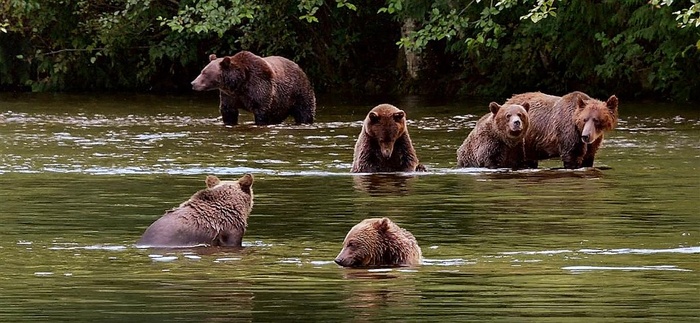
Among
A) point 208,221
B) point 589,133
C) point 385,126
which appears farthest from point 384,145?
point 208,221

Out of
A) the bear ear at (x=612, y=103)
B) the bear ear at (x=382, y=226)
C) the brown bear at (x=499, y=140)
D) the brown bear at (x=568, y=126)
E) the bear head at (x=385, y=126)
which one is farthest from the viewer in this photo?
the bear ear at (x=612, y=103)

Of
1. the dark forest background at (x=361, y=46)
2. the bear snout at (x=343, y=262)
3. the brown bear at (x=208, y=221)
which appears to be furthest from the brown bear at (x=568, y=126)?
the dark forest background at (x=361, y=46)

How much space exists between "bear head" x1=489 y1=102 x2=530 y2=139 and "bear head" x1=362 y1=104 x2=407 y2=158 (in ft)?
3.83

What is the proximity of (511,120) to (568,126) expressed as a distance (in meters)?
0.95

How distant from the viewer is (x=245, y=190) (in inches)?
511

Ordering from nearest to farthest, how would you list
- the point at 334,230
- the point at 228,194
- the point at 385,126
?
the point at 228,194
the point at 334,230
the point at 385,126

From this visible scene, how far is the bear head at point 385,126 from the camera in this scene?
704 inches

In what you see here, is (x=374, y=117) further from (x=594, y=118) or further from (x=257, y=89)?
(x=257, y=89)

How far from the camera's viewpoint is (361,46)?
3844cm

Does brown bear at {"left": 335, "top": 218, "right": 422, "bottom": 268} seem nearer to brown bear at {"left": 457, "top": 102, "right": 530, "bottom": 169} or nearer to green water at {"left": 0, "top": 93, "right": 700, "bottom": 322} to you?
green water at {"left": 0, "top": 93, "right": 700, "bottom": 322}

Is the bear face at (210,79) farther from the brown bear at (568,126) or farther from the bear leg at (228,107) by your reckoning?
the brown bear at (568,126)

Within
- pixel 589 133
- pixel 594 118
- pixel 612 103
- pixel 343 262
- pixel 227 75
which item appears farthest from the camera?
pixel 227 75

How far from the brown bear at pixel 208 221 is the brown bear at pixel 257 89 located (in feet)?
46.2

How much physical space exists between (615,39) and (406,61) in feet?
23.9
